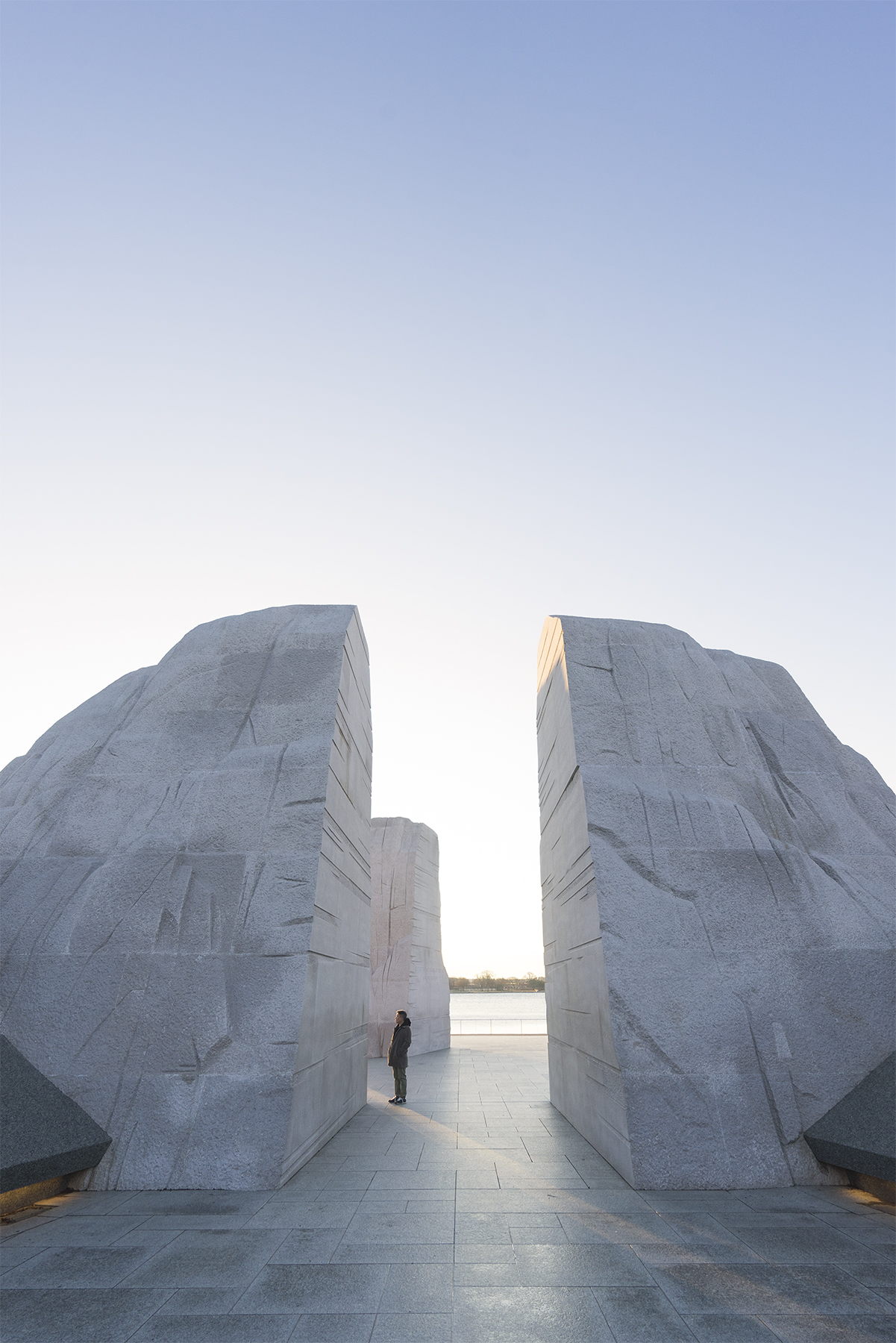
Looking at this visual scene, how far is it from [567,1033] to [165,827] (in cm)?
602

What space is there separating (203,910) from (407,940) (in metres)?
12.9

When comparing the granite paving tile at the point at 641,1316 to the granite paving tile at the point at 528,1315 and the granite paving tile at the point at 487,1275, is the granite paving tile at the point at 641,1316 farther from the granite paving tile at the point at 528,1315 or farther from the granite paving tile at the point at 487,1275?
the granite paving tile at the point at 487,1275

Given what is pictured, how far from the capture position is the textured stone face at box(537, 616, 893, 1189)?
7.06 m

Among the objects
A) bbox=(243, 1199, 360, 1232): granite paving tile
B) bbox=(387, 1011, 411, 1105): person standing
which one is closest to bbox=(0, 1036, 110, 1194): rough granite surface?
bbox=(243, 1199, 360, 1232): granite paving tile

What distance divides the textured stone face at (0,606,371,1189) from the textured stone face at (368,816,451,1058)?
8.04m

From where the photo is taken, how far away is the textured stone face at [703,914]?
7062 millimetres

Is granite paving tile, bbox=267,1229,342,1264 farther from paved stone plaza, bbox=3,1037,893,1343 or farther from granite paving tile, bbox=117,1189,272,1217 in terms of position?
granite paving tile, bbox=117,1189,272,1217

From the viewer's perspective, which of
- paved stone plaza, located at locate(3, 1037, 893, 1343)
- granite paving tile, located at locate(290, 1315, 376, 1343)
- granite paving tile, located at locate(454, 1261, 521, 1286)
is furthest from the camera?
granite paving tile, located at locate(454, 1261, 521, 1286)

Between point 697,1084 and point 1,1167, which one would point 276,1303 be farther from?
point 697,1084

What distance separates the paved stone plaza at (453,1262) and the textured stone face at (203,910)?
61 centimetres

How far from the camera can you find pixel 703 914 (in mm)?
8000

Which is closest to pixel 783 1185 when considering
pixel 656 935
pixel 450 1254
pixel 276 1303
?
pixel 656 935

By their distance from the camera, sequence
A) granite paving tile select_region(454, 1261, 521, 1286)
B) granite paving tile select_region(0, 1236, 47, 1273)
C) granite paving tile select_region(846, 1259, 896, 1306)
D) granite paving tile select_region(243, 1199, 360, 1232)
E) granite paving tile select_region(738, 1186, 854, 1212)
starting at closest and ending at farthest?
granite paving tile select_region(846, 1259, 896, 1306)
granite paving tile select_region(454, 1261, 521, 1286)
granite paving tile select_region(0, 1236, 47, 1273)
granite paving tile select_region(243, 1199, 360, 1232)
granite paving tile select_region(738, 1186, 854, 1212)

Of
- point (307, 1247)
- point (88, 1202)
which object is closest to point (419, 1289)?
point (307, 1247)
